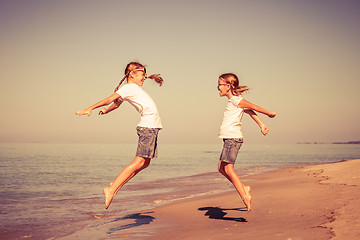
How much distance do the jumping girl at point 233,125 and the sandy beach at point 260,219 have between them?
0.61 m

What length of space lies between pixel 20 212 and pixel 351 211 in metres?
7.92

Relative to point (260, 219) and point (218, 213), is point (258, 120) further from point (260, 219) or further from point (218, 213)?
point (218, 213)

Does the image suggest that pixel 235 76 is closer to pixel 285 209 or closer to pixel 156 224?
pixel 285 209

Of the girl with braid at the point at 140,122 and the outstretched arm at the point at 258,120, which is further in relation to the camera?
the outstretched arm at the point at 258,120

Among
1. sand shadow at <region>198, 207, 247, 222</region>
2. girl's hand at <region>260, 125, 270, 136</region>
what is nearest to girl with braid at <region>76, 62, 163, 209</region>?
girl's hand at <region>260, 125, 270, 136</region>

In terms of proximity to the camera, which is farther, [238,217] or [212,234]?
[238,217]

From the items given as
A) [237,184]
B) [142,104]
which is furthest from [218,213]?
[142,104]

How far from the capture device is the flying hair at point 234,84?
529 cm

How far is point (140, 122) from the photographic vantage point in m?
4.80

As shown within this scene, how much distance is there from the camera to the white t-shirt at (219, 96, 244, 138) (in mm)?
5152

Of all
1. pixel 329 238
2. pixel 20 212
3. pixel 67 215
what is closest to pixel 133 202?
pixel 67 215

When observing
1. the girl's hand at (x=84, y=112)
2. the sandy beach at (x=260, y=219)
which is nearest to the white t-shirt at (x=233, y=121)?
the sandy beach at (x=260, y=219)

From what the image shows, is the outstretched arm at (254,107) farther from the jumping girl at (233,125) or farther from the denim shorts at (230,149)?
the denim shorts at (230,149)

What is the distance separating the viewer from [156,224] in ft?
19.3
